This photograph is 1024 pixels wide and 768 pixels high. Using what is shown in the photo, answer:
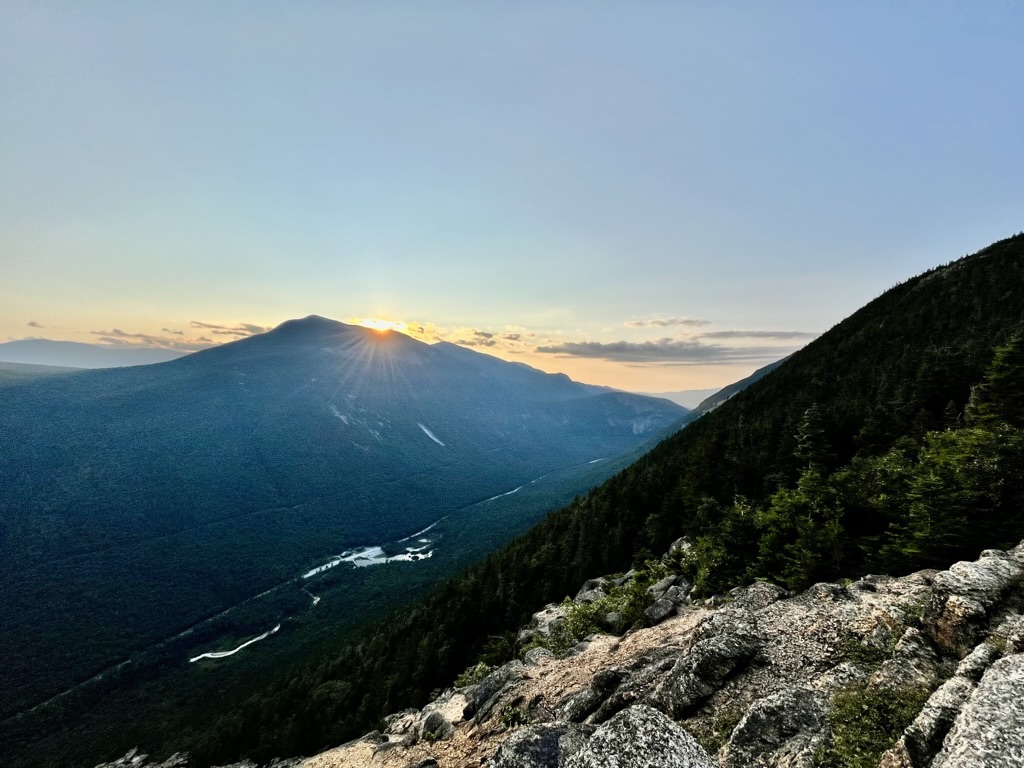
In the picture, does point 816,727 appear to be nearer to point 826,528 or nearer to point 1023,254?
point 826,528

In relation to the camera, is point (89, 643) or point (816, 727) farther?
point (89, 643)

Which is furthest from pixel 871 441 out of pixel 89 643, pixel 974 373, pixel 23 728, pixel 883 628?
pixel 89 643

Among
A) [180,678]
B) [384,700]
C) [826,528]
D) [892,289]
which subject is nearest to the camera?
[826,528]

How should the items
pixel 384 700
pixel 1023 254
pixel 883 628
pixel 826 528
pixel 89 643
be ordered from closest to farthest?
pixel 883 628 → pixel 826 528 → pixel 384 700 → pixel 1023 254 → pixel 89 643

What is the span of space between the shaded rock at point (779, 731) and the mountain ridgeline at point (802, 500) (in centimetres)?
1451

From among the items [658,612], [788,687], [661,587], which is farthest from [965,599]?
[661,587]

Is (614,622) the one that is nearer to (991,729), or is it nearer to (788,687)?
(788,687)

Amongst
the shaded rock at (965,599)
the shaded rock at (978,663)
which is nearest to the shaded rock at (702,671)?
the shaded rock at (965,599)

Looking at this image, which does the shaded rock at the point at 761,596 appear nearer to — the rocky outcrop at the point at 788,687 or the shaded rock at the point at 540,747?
the rocky outcrop at the point at 788,687

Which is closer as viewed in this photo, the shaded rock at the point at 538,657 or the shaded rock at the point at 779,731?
the shaded rock at the point at 779,731

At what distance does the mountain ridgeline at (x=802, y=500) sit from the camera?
1010 inches

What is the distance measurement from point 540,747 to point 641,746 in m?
5.76

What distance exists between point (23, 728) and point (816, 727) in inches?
9379

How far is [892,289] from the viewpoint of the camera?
503 feet
